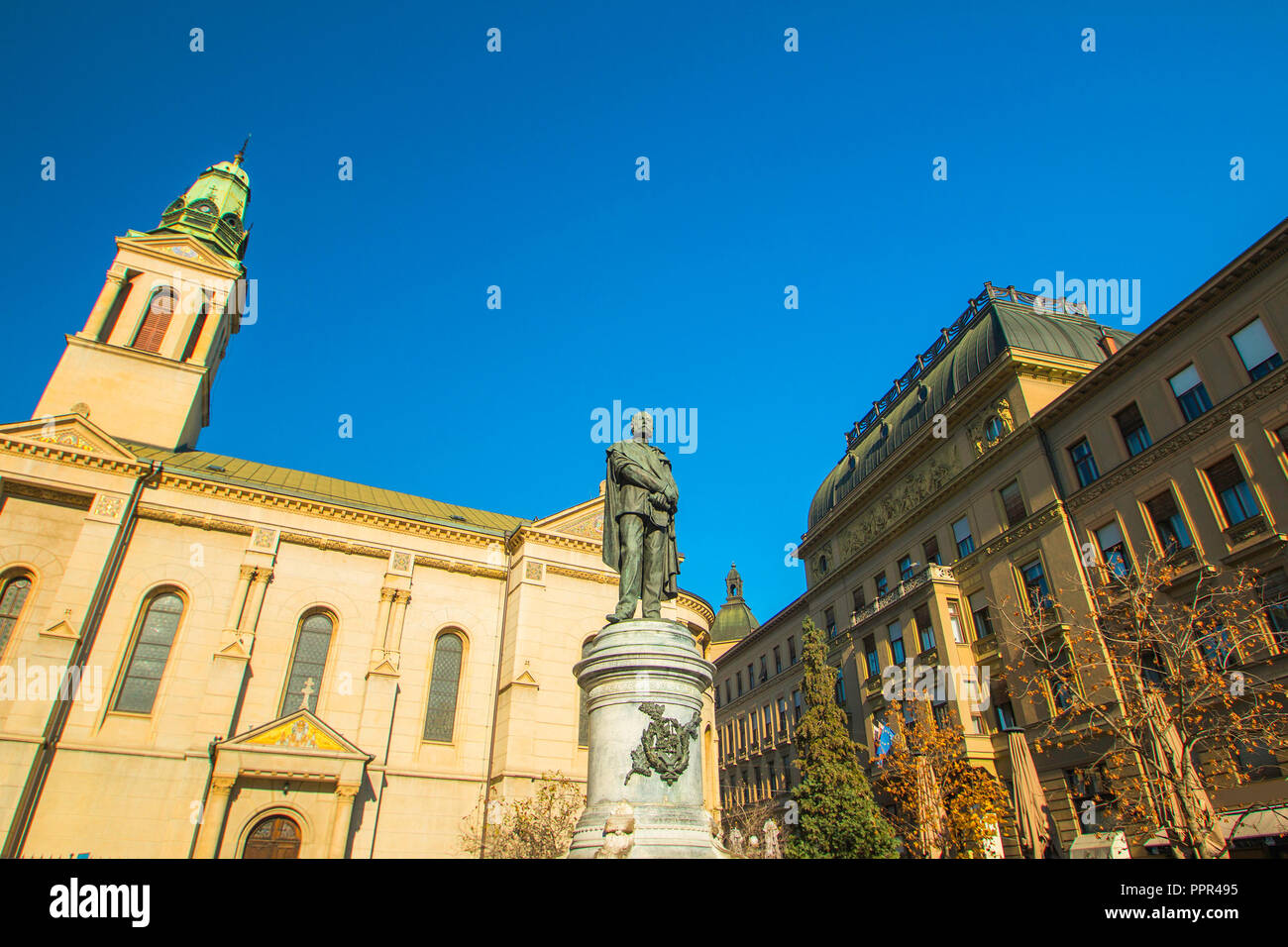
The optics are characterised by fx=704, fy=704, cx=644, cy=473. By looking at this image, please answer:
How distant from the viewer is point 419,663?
32.8 m

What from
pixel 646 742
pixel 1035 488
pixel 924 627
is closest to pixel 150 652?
pixel 646 742

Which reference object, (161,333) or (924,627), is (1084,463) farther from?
(161,333)

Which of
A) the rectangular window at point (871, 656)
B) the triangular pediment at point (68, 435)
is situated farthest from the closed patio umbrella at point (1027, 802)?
the triangular pediment at point (68, 435)

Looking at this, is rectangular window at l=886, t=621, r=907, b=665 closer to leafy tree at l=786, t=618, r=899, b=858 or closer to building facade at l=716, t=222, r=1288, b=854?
building facade at l=716, t=222, r=1288, b=854

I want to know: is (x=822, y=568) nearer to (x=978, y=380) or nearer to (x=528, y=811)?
(x=978, y=380)

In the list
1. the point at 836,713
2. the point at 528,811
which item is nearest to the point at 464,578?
the point at 528,811

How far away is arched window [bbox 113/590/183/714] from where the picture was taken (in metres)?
27.6

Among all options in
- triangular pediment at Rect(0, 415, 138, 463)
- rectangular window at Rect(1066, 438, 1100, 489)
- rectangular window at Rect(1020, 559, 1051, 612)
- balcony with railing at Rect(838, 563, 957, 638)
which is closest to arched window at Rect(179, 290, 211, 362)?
triangular pediment at Rect(0, 415, 138, 463)

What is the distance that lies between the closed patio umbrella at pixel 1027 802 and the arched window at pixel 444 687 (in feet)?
75.3

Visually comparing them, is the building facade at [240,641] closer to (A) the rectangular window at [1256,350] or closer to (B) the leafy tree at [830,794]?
(B) the leafy tree at [830,794]

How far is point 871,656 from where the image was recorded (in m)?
41.7

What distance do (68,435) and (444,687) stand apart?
19.2m
